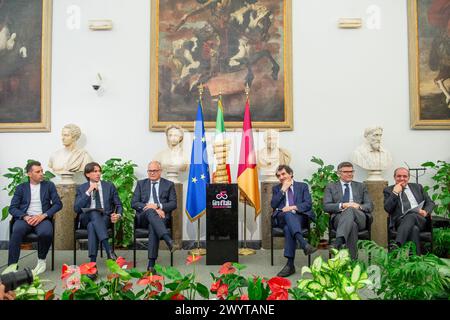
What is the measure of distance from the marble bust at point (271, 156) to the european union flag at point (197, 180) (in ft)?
3.04

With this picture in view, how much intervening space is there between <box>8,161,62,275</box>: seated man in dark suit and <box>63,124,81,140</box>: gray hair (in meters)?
1.48

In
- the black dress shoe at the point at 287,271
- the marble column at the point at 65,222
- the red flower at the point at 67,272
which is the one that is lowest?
the black dress shoe at the point at 287,271

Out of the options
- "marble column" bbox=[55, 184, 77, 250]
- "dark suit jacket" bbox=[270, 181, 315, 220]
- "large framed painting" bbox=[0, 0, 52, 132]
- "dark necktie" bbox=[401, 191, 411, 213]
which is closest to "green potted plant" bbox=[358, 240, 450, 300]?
"dark suit jacket" bbox=[270, 181, 315, 220]

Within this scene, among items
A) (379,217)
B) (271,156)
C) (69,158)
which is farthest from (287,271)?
(69,158)

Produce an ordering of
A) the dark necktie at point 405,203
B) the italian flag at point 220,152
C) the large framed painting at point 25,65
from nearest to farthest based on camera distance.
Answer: the dark necktie at point 405,203 < the italian flag at point 220,152 < the large framed painting at point 25,65

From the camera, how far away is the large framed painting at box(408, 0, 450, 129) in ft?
21.5

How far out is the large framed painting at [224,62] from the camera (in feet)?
21.6

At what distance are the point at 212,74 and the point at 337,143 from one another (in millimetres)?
2384

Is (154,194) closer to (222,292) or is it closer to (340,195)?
(340,195)

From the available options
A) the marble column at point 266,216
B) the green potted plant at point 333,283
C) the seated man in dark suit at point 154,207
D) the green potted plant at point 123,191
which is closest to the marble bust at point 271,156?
the marble column at point 266,216

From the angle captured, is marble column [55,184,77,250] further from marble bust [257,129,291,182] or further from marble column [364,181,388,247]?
marble column [364,181,388,247]

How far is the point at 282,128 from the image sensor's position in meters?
6.56

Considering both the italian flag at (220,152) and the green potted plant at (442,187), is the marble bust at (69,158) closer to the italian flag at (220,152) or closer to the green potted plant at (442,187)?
the italian flag at (220,152)

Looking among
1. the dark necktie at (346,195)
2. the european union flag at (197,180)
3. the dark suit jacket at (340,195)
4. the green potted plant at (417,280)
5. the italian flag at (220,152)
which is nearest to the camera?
the green potted plant at (417,280)
